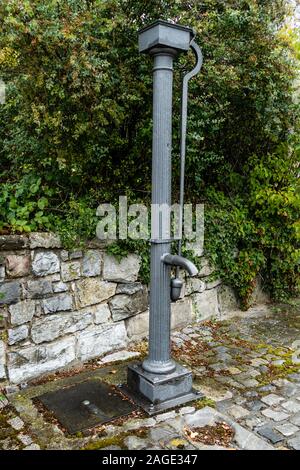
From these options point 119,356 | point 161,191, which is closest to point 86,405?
point 119,356

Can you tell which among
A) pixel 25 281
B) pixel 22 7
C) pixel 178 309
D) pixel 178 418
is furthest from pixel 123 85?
pixel 178 418

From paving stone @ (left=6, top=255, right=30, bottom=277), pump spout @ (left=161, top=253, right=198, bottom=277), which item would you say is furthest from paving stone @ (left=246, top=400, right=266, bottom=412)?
paving stone @ (left=6, top=255, right=30, bottom=277)

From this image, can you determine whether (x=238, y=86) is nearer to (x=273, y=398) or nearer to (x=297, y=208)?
(x=297, y=208)

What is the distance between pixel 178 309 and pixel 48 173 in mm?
1731

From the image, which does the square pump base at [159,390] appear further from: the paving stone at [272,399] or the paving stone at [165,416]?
the paving stone at [272,399]

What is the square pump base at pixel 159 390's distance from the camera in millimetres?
2611

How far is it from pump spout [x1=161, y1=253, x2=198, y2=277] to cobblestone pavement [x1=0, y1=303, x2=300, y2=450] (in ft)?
2.89

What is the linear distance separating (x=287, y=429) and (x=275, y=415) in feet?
0.51

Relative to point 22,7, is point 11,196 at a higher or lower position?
lower

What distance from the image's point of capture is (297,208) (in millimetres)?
4453

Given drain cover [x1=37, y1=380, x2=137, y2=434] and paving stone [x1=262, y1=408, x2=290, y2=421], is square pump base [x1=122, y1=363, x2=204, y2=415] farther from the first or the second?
paving stone [x1=262, y1=408, x2=290, y2=421]

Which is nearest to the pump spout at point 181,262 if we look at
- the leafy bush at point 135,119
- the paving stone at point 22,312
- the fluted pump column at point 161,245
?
the fluted pump column at point 161,245
